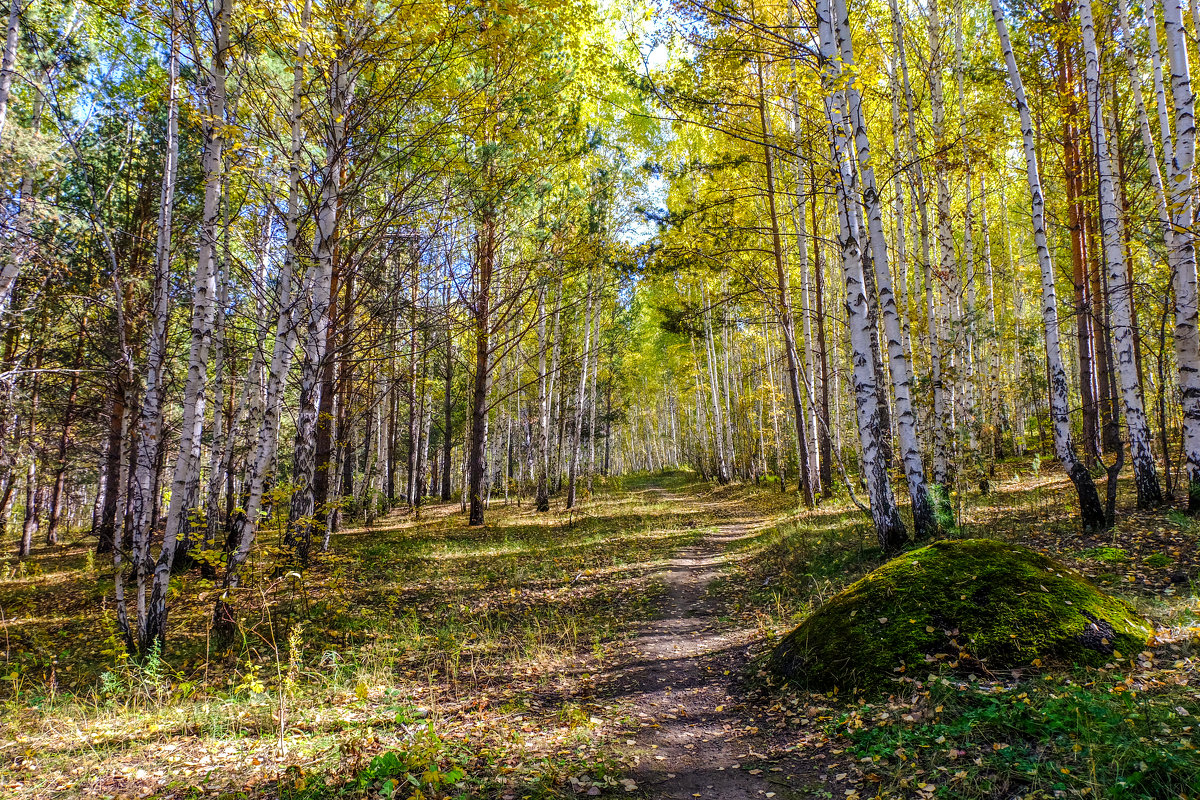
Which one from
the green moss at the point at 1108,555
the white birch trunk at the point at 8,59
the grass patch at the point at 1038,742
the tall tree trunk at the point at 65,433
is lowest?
the grass patch at the point at 1038,742

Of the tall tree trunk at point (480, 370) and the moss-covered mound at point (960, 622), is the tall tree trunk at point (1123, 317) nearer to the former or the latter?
the moss-covered mound at point (960, 622)

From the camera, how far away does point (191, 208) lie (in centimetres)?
1174

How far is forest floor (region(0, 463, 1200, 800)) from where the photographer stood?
2883 mm

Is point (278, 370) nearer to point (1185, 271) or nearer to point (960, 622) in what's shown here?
point (960, 622)

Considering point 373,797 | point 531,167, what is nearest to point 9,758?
point 373,797

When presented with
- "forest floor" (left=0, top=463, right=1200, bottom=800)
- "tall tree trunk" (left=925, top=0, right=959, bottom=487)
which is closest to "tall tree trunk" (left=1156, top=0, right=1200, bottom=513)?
"forest floor" (left=0, top=463, right=1200, bottom=800)

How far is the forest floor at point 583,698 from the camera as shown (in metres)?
2.88

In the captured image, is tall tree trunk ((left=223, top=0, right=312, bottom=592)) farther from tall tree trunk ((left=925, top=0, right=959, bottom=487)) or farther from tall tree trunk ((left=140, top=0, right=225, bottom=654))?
tall tree trunk ((left=925, top=0, right=959, bottom=487))

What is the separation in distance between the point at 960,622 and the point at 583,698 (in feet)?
9.79

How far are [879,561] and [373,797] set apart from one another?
6027 mm

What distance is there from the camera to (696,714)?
13.6 feet

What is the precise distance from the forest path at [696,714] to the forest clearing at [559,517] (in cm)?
4

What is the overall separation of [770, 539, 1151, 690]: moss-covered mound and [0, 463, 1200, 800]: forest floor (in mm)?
179

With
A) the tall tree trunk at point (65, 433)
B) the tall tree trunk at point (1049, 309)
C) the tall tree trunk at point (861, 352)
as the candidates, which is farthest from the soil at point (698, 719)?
the tall tree trunk at point (65, 433)
